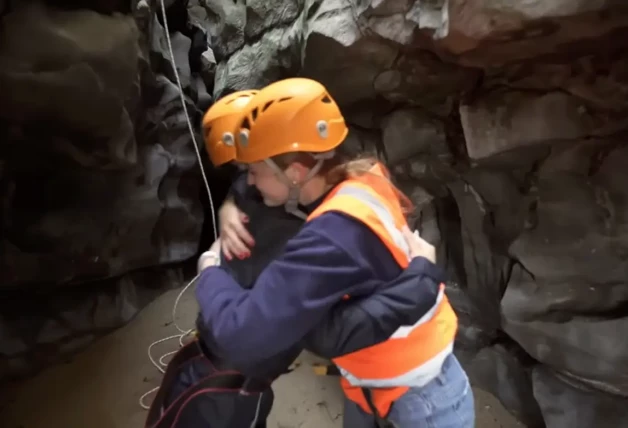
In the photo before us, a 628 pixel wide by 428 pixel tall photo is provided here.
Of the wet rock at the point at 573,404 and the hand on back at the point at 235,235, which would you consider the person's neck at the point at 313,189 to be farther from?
the wet rock at the point at 573,404

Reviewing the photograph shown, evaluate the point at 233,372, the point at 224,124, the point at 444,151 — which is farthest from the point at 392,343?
the point at 444,151

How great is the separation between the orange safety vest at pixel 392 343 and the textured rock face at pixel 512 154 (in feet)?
2.57

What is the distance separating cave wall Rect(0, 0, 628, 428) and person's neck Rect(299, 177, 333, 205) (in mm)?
772

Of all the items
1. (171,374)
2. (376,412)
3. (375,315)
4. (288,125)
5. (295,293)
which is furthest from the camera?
(171,374)

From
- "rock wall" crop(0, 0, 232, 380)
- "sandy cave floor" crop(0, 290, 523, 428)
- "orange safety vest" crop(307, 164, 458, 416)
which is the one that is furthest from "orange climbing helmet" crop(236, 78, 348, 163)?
"sandy cave floor" crop(0, 290, 523, 428)

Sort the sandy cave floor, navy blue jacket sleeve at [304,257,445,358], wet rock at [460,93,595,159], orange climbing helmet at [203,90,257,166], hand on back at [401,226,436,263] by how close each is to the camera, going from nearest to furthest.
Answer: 1. navy blue jacket sleeve at [304,257,445,358]
2. hand on back at [401,226,436,263]
3. orange climbing helmet at [203,90,257,166]
4. wet rock at [460,93,595,159]
5. the sandy cave floor

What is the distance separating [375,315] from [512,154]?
1172mm

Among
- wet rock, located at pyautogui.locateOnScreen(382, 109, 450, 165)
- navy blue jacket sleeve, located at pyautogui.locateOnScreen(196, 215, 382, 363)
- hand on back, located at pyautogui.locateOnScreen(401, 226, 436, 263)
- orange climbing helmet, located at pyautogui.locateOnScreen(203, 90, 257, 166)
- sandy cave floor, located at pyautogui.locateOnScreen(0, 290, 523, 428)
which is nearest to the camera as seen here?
navy blue jacket sleeve, located at pyautogui.locateOnScreen(196, 215, 382, 363)

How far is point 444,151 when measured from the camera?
101 inches

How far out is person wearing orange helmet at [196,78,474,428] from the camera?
1.22 meters

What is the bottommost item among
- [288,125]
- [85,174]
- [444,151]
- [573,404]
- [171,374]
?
[573,404]

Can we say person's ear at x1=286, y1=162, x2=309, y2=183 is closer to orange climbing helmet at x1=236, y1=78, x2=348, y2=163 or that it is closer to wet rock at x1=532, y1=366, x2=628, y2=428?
orange climbing helmet at x1=236, y1=78, x2=348, y2=163

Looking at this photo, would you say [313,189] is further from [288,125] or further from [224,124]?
[224,124]

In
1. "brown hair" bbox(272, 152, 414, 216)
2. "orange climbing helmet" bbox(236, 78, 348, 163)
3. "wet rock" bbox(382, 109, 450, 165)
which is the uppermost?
"orange climbing helmet" bbox(236, 78, 348, 163)
